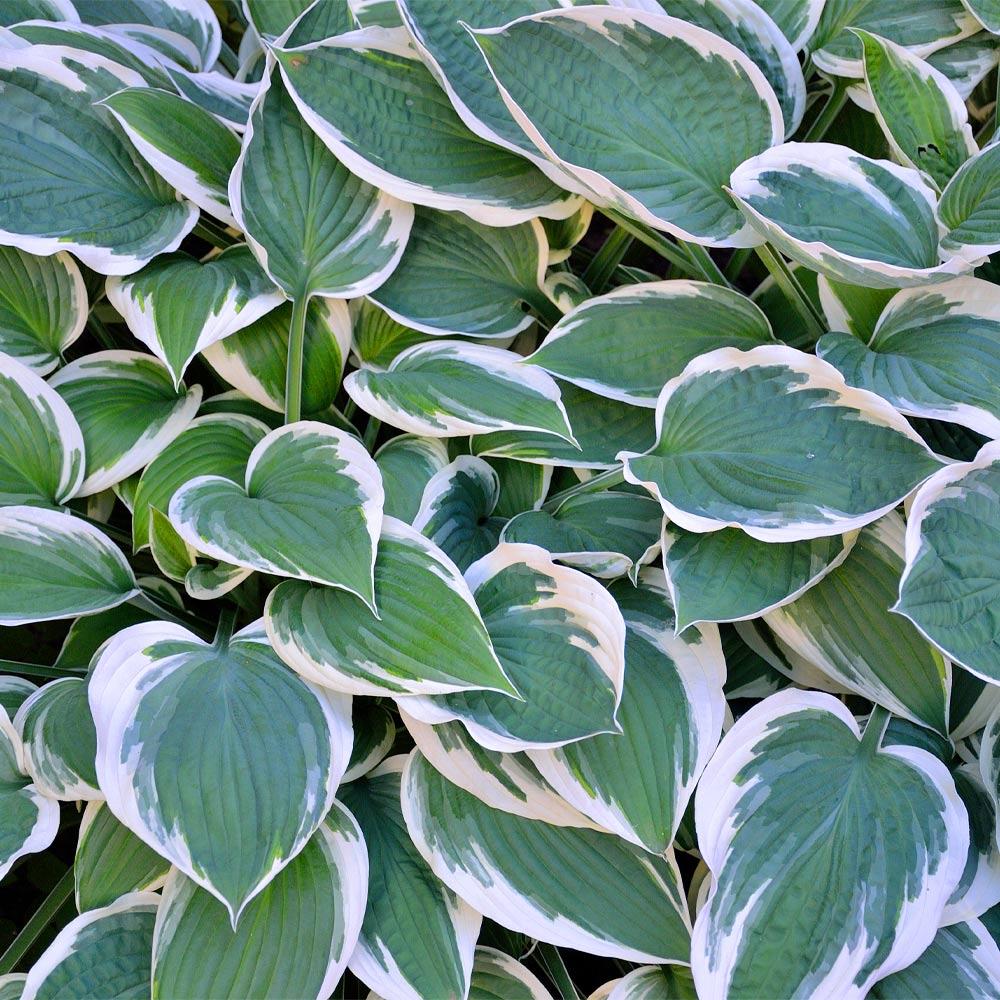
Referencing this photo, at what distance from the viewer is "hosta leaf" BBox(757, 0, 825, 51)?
3.53 feet

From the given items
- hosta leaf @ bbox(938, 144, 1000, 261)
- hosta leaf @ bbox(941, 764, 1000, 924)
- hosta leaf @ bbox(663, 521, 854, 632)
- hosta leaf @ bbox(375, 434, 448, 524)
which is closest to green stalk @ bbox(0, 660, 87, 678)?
hosta leaf @ bbox(375, 434, 448, 524)

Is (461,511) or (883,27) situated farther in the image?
(883,27)

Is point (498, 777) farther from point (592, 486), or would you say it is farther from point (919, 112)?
point (919, 112)

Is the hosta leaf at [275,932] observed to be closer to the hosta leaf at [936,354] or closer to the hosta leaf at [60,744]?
the hosta leaf at [60,744]

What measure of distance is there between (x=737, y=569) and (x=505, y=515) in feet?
0.92

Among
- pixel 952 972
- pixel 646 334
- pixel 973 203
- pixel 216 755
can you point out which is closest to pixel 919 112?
pixel 973 203

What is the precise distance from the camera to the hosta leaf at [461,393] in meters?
0.92

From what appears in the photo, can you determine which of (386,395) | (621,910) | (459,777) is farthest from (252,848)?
(386,395)

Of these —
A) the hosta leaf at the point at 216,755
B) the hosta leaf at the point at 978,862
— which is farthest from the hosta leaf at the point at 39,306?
the hosta leaf at the point at 978,862

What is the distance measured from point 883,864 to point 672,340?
51 cm

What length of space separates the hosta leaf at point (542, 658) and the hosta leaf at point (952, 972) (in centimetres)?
33

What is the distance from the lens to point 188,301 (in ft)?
3.20

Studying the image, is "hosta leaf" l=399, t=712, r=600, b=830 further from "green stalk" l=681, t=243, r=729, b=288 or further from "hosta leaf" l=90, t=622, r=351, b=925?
"green stalk" l=681, t=243, r=729, b=288

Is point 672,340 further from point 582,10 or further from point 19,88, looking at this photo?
point 19,88
